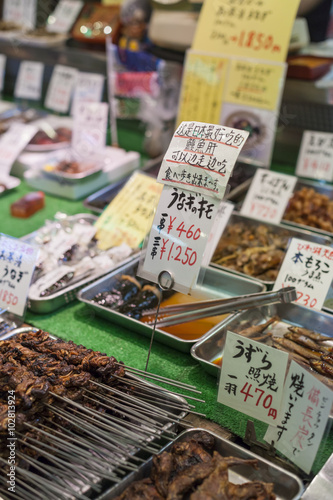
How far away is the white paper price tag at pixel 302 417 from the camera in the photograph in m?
1.66

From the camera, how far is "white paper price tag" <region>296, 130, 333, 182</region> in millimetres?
3996

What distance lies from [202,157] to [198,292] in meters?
1.23

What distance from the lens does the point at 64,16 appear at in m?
6.16

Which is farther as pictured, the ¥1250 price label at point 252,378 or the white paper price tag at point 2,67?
the white paper price tag at point 2,67

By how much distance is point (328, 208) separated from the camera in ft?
11.8

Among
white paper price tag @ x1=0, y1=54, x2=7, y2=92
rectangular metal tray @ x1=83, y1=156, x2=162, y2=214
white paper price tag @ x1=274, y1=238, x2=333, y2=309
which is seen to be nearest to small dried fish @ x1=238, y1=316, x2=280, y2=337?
white paper price tag @ x1=274, y1=238, x2=333, y2=309

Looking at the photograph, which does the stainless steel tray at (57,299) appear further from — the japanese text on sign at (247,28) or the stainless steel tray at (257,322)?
the japanese text on sign at (247,28)

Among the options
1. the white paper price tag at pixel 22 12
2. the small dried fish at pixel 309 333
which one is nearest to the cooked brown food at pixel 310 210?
the small dried fish at pixel 309 333

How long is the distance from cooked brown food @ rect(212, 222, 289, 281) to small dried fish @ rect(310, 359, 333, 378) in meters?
0.77

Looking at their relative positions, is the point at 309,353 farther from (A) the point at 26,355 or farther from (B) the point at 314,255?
(A) the point at 26,355

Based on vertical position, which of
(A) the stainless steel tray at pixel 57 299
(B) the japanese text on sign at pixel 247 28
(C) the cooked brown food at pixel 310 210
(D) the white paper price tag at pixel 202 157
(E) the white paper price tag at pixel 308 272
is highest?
(B) the japanese text on sign at pixel 247 28

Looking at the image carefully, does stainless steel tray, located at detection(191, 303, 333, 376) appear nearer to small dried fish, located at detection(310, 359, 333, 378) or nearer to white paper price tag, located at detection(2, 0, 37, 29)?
small dried fish, located at detection(310, 359, 333, 378)

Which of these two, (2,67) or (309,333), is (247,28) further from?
(2,67)

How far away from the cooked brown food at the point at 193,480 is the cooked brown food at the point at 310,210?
2085 millimetres
